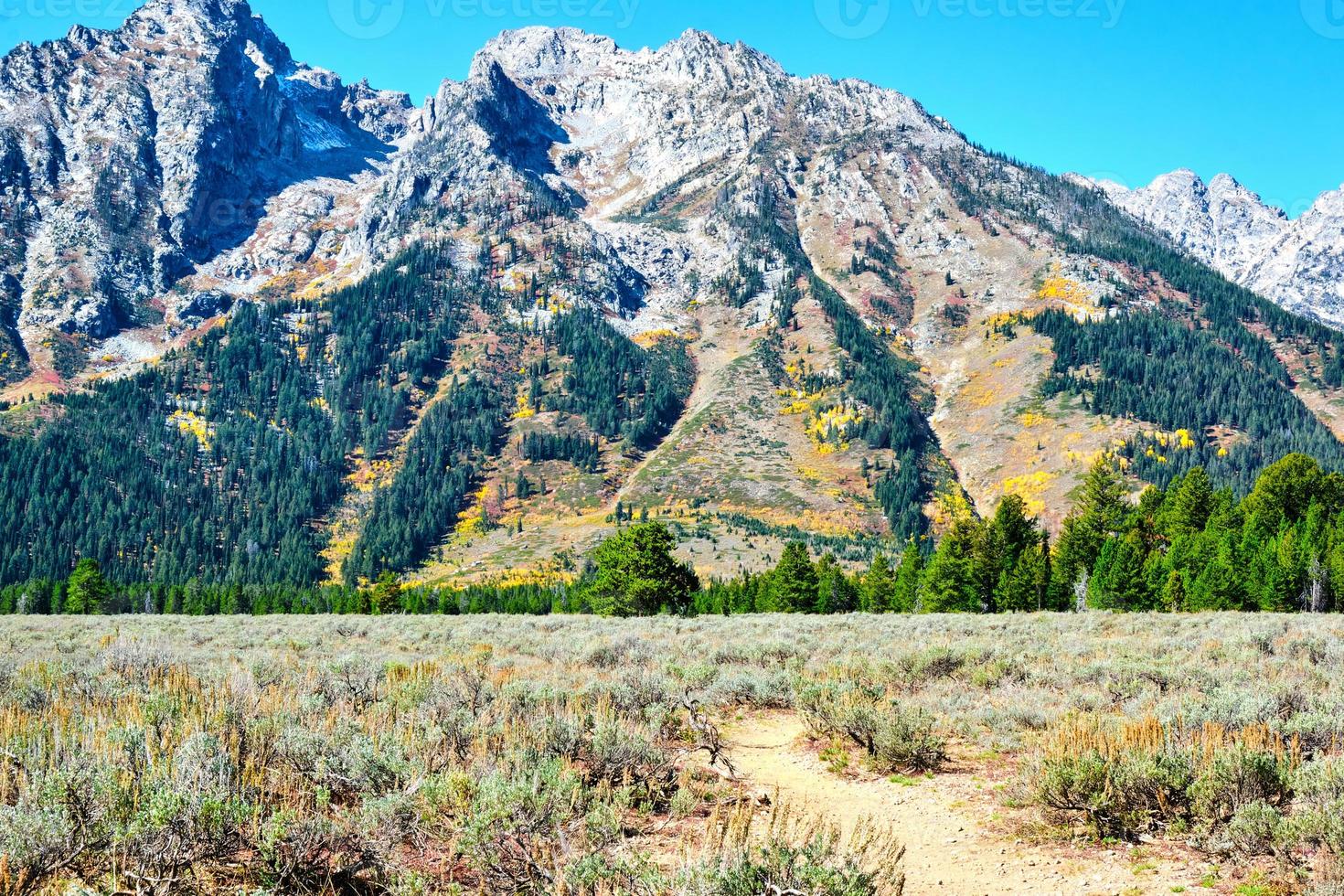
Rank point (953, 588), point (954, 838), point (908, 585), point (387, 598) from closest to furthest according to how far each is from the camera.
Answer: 1. point (954, 838)
2. point (953, 588)
3. point (908, 585)
4. point (387, 598)

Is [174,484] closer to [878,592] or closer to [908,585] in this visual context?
[878,592]

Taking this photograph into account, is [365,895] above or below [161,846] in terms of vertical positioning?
below

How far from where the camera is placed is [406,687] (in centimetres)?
1044

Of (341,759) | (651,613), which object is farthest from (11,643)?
(651,613)

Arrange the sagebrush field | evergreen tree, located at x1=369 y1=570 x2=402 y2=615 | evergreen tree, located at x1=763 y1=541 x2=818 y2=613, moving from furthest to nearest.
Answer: evergreen tree, located at x1=369 y1=570 x2=402 y2=615 < evergreen tree, located at x1=763 y1=541 x2=818 y2=613 < the sagebrush field

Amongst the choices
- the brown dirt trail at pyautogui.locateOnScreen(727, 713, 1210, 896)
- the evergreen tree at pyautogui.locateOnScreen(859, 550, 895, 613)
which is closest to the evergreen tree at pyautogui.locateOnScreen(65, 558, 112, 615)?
the evergreen tree at pyautogui.locateOnScreen(859, 550, 895, 613)

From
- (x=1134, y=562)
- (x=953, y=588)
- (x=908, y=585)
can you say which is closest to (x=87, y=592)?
(x=908, y=585)

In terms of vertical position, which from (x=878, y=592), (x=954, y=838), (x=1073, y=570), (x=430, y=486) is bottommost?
(x=878, y=592)

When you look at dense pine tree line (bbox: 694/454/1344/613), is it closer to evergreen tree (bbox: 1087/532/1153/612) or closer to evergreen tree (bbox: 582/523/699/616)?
evergreen tree (bbox: 1087/532/1153/612)

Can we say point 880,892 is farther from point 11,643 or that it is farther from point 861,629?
point 11,643

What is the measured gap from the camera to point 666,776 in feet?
28.0

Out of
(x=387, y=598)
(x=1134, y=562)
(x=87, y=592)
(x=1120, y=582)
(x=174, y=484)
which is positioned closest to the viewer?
(x=1120, y=582)

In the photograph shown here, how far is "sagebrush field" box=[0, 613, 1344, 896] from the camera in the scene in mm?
4992

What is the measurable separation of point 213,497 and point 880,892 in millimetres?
193700
